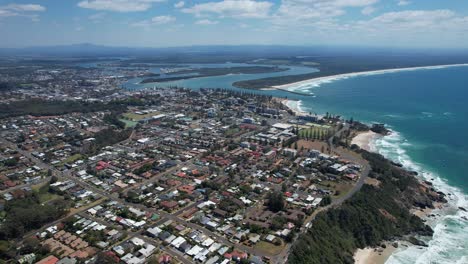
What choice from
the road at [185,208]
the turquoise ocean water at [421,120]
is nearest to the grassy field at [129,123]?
the road at [185,208]

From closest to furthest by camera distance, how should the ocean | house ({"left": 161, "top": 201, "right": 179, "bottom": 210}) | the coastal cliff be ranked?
the coastal cliff
the ocean
house ({"left": 161, "top": 201, "right": 179, "bottom": 210})

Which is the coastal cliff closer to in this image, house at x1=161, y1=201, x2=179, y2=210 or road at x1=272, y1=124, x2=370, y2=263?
road at x1=272, y1=124, x2=370, y2=263

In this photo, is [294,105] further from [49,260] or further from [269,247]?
[49,260]

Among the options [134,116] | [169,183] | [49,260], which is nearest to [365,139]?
[169,183]

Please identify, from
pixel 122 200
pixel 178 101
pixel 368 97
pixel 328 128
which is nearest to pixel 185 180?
pixel 122 200

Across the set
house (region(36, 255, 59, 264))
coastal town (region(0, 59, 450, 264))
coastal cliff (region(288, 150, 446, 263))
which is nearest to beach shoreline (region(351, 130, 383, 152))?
coastal town (region(0, 59, 450, 264))

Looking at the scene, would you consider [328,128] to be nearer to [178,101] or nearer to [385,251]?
[385,251]
